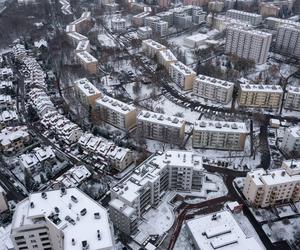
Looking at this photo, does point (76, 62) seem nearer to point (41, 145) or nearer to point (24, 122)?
point (24, 122)

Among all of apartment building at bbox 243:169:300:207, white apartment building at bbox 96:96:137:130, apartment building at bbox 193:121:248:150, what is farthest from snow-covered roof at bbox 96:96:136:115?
apartment building at bbox 243:169:300:207

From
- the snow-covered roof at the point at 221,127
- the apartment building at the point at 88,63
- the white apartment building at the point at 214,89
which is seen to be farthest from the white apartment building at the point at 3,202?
the white apartment building at the point at 214,89

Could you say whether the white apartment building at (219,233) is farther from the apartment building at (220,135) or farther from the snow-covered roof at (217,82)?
the snow-covered roof at (217,82)

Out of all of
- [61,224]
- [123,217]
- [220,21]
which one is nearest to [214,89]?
[123,217]

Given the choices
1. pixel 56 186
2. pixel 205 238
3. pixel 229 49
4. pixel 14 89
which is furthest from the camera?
pixel 229 49

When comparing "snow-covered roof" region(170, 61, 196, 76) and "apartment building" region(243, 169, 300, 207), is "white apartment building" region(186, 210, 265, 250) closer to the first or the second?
"apartment building" region(243, 169, 300, 207)

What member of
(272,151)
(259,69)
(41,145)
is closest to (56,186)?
(41,145)

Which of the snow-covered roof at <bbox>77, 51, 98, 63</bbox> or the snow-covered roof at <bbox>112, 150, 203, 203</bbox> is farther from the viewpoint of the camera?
the snow-covered roof at <bbox>77, 51, 98, 63</bbox>
